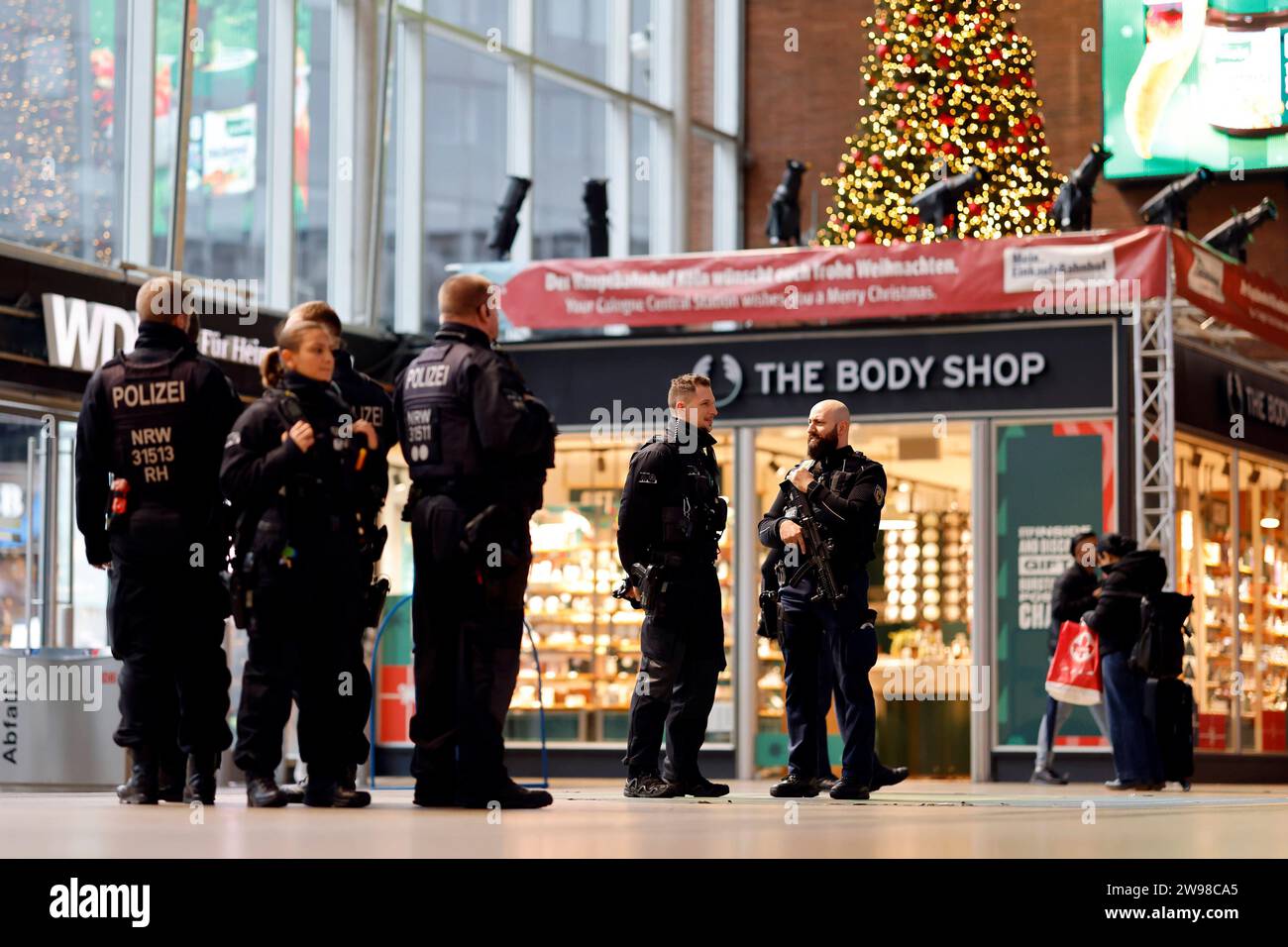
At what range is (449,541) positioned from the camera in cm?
680

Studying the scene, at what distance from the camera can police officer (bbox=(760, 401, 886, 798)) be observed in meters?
8.45

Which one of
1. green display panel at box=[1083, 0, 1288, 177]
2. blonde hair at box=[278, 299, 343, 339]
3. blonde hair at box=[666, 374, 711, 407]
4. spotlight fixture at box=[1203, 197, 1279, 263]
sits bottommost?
blonde hair at box=[666, 374, 711, 407]

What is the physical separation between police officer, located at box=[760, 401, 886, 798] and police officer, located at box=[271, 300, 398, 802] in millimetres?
1948

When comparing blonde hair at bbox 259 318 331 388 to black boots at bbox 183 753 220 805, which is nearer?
blonde hair at bbox 259 318 331 388

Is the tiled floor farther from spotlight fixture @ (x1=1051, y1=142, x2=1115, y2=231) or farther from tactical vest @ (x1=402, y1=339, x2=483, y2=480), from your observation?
spotlight fixture @ (x1=1051, y1=142, x2=1115, y2=231)

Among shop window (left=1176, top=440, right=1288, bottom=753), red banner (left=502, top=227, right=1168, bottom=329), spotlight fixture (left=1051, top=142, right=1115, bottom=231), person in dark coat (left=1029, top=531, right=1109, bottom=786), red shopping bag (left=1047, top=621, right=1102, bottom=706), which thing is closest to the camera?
red shopping bag (left=1047, top=621, right=1102, bottom=706)

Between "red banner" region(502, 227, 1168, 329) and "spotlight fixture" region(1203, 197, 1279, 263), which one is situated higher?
"spotlight fixture" region(1203, 197, 1279, 263)

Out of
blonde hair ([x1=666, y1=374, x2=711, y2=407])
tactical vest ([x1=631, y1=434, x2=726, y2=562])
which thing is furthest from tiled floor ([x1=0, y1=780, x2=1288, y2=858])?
blonde hair ([x1=666, y1=374, x2=711, y2=407])

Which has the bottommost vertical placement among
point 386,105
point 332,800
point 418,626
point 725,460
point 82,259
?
point 332,800

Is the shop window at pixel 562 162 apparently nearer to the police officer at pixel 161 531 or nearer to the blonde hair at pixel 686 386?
the blonde hair at pixel 686 386

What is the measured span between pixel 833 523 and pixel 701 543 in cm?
58

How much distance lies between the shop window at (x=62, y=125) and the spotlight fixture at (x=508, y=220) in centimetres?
313
